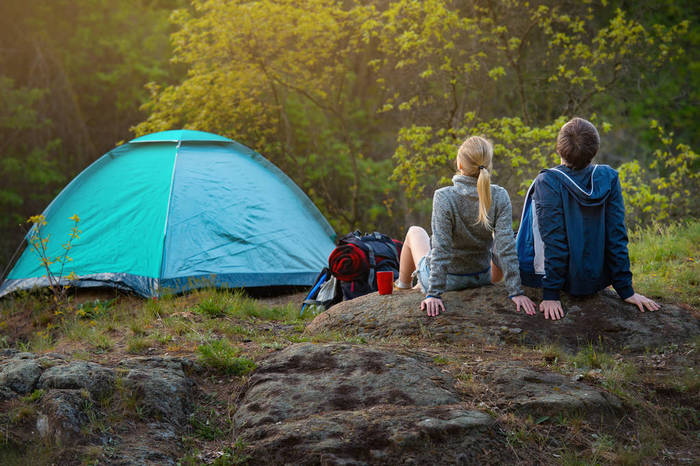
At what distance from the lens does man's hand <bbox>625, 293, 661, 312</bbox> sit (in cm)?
401

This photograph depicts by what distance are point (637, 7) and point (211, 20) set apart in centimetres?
729

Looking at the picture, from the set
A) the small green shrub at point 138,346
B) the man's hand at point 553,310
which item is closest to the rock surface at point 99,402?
the small green shrub at point 138,346

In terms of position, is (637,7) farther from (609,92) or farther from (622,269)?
(622,269)

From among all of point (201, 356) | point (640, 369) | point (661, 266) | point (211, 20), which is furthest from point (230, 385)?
point (211, 20)

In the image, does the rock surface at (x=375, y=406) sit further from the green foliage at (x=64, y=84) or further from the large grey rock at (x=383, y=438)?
the green foliage at (x=64, y=84)

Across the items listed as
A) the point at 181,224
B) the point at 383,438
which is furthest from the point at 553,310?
the point at 181,224

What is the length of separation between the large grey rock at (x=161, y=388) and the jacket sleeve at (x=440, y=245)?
65.2 inches

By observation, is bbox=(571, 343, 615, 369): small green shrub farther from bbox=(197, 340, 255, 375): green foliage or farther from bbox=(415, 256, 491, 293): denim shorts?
bbox=(197, 340, 255, 375): green foliage

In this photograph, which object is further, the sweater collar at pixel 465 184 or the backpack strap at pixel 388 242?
the backpack strap at pixel 388 242

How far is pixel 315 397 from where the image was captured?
302cm

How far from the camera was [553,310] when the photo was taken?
4.00 metres

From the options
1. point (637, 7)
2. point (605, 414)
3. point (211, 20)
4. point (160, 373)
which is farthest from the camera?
point (637, 7)

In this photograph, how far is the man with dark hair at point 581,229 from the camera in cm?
398

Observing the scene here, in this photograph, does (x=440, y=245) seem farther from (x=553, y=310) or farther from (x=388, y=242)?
(x=388, y=242)
